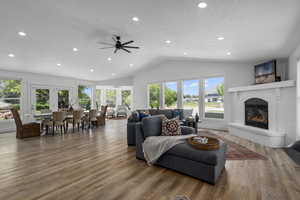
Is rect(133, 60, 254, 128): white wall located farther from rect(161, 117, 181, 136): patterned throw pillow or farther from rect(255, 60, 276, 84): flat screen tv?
rect(161, 117, 181, 136): patterned throw pillow

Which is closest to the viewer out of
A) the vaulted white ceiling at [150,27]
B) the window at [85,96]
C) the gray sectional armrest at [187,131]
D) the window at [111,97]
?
the vaulted white ceiling at [150,27]

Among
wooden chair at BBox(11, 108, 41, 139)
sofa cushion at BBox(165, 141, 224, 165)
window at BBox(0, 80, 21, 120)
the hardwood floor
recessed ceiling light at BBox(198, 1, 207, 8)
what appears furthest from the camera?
window at BBox(0, 80, 21, 120)

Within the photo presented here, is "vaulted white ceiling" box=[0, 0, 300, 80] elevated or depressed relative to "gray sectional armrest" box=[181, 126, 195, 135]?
elevated

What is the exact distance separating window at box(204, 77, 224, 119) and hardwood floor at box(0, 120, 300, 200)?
2.89 meters

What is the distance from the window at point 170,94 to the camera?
7.64 metres

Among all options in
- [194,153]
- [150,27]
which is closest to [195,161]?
[194,153]

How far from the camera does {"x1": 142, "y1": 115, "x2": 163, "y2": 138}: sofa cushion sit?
322cm

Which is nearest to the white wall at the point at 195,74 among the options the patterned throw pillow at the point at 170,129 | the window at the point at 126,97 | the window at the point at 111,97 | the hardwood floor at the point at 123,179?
the window at the point at 126,97

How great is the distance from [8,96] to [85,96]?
3.70m

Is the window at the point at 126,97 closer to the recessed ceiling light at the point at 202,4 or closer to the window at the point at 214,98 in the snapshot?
the window at the point at 214,98

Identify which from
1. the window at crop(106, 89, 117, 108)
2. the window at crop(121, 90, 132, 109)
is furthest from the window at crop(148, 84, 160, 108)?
the window at crop(106, 89, 117, 108)

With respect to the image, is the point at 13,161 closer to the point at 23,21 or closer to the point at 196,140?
the point at 23,21

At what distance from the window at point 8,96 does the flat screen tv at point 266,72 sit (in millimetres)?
9647

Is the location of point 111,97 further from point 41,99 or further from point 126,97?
point 41,99
